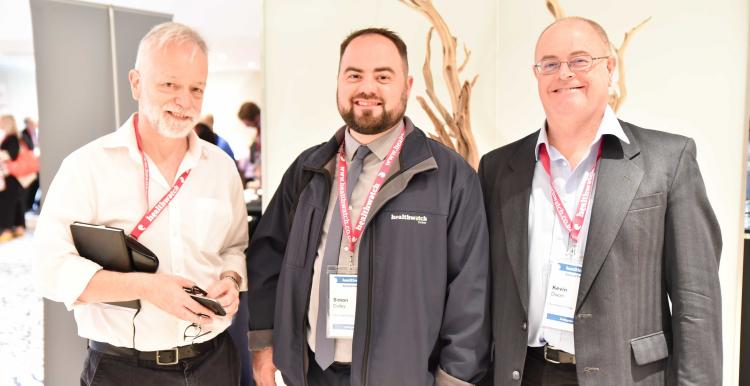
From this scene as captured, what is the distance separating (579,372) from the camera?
1590 millimetres

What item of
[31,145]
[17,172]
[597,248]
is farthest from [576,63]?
[17,172]

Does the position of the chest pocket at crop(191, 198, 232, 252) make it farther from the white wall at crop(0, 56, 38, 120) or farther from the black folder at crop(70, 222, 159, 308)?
the white wall at crop(0, 56, 38, 120)

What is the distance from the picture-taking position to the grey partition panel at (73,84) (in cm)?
260

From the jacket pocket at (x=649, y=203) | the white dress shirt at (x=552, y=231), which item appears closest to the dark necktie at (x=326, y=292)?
the white dress shirt at (x=552, y=231)

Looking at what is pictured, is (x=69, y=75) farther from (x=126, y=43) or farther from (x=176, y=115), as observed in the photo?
(x=176, y=115)

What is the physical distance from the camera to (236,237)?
2086 millimetres

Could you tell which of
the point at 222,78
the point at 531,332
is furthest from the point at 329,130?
the point at 531,332

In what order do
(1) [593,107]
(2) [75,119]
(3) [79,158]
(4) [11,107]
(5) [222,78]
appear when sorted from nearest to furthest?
1. (1) [593,107]
2. (3) [79,158]
3. (2) [75,119]
4. (5) [222,78]
5. (4) [11,107]

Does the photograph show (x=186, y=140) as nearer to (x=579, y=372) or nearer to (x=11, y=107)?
(x=579, y=372)

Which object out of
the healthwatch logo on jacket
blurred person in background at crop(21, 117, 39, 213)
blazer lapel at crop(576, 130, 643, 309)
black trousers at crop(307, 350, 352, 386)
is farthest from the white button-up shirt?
blurred person in background at crop(21, 117, 39, 213)

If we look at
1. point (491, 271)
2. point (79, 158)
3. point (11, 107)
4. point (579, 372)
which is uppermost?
point (11, 107)

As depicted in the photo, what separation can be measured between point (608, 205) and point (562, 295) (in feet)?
1.00

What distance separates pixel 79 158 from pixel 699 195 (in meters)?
1.97

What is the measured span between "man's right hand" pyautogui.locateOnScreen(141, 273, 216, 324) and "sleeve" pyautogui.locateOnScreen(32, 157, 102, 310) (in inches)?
7.4
